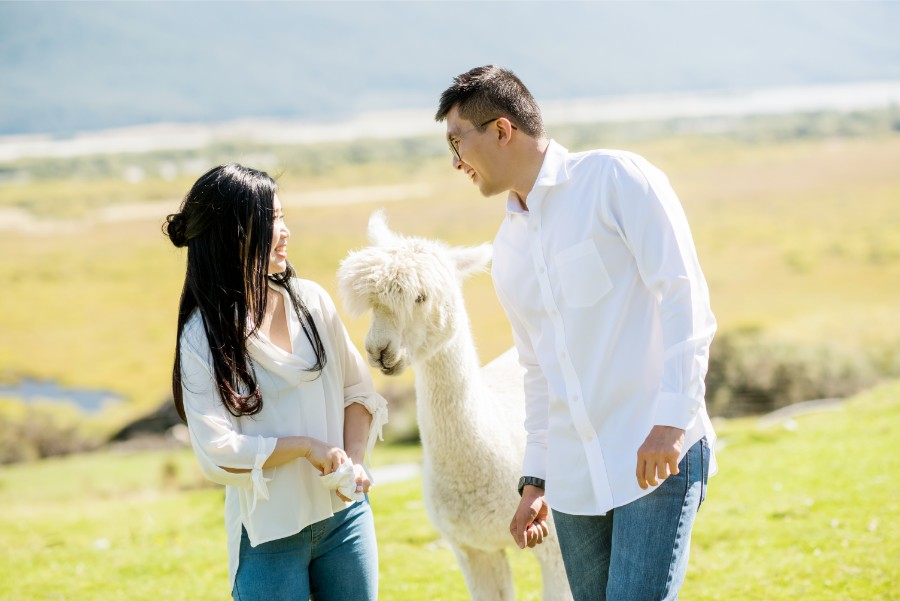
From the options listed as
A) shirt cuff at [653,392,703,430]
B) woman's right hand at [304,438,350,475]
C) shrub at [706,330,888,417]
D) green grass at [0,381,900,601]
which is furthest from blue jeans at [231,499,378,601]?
shrub at [706,330,888,417]

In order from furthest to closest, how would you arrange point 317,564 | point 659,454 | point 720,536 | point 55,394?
point 55,394 < point 720,536 < point 317,564 < point 659,454

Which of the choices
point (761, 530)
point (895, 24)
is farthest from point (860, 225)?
point (895, 24)

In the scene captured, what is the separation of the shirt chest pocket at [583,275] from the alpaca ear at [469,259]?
4.37 ft

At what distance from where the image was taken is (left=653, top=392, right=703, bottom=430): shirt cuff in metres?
2.18

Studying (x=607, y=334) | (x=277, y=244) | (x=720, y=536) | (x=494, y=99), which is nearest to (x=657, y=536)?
(x=607, y=334)

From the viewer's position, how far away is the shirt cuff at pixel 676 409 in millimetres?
2178

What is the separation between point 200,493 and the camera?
10867 mm

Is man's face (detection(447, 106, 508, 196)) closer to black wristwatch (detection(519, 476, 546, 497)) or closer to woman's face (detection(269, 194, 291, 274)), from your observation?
woman's face (detection(269, 194, 291, 274))

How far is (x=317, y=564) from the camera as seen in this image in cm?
272

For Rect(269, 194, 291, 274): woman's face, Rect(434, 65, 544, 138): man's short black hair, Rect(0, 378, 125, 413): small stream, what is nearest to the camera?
Rect(434, 65, 544, 138): man's short black hair

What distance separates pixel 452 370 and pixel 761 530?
12.3 ft

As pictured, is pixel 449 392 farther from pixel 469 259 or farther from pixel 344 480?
pixel 344 480

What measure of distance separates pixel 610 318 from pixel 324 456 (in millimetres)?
903

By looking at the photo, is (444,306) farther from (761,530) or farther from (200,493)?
(200,493)
